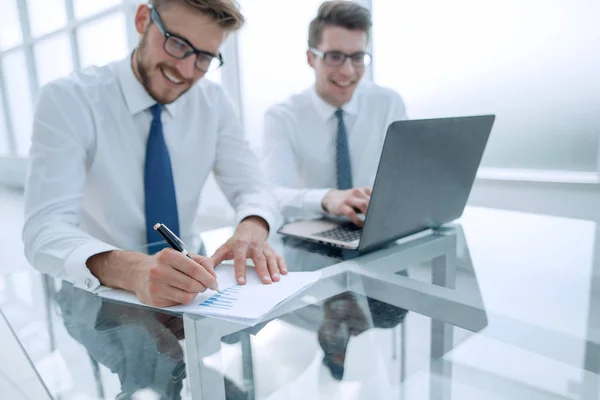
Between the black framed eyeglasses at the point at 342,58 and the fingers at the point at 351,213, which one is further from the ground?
the black framed eyeglasses at the point at 342,58

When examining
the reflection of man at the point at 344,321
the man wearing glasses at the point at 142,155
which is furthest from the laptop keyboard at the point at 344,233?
the reflection of man at the point at 344,321

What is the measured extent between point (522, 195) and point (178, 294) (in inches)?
94.1

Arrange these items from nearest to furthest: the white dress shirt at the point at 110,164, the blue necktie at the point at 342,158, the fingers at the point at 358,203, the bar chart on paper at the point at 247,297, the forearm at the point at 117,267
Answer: the bar chart on paper at the point at 247,297 < the forearm at the point at 117,267 < the white dress shirt at the point at 110,164 < the fingers at the point at 358,203 < the blue necktie at the point at 342,158

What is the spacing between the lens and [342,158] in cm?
202

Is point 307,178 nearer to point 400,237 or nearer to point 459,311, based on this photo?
point 400,237

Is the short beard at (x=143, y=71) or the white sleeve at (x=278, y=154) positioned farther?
the white sleeve at (x=278, y=154)

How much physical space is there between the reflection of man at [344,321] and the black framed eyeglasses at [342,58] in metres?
1.41

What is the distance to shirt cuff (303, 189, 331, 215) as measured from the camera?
1.50 metres

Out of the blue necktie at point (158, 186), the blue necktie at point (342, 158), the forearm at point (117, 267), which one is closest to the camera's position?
the forearm at point (117, 267)

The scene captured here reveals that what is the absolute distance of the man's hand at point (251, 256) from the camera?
94 centimetres

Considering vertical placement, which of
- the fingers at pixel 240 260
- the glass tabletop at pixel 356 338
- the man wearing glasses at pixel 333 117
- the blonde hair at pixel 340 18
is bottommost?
the glass tabletop at pixel 356 338

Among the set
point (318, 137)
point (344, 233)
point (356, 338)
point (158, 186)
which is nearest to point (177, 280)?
point (356, 338)

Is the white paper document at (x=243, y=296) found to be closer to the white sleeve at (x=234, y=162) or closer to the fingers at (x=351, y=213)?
the fingers at (x=351, y=213)

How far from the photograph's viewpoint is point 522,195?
2.63 meters
